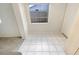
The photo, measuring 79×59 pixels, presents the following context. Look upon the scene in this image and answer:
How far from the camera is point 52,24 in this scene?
9.84 ft

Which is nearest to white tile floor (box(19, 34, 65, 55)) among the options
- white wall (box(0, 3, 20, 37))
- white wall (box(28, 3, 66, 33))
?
white wall (box(28, 3, 66, 33))

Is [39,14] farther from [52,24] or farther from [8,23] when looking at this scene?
[8,23]

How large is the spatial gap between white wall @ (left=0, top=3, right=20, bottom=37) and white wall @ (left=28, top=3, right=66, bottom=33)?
25.9 inches

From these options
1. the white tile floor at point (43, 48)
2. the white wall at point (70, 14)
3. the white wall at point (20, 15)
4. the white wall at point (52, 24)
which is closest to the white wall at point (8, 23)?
the white wall at point (20, 15)

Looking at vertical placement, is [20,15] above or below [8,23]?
above

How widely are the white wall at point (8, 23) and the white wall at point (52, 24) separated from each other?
25.9 inches

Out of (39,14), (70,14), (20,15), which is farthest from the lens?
(39,14)

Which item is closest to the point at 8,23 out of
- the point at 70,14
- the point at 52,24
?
the point at 52,24

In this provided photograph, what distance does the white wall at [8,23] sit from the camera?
1921 mm

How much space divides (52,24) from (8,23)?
1.35 m

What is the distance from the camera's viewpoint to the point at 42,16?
2947mm

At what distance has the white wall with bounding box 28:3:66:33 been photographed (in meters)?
2.51

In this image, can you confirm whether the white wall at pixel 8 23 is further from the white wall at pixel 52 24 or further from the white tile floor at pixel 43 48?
the white wall at pixel 52 24

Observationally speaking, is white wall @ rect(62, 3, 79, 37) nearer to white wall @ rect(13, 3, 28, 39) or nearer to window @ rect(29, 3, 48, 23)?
window @ rect(29, 3, 48, 23)
